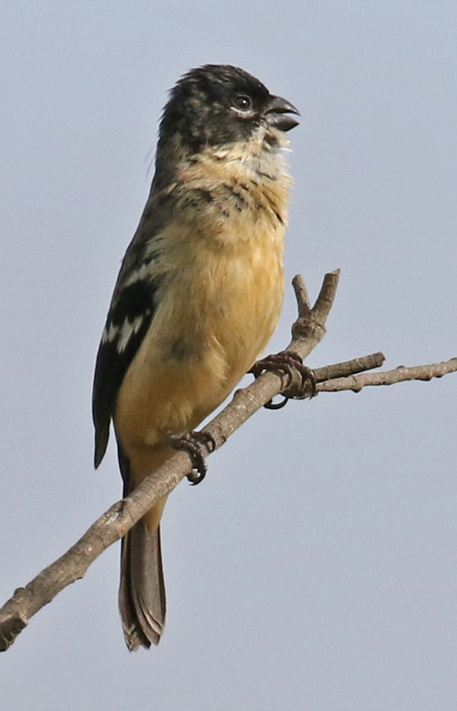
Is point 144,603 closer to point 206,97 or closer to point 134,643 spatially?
point 134,643

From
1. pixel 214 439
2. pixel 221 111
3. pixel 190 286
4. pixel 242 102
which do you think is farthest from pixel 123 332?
pixel 242 102

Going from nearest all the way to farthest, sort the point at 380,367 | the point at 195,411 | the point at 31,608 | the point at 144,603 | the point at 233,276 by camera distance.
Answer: the point at 31,608 → the point at 380,367 → the point at 233,276 → the point at 195,411 → the point at 144,603

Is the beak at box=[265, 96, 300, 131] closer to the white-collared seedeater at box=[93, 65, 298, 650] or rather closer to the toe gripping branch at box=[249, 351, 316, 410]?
the white-collared seedeater at box=[93, 65, 298, 650]

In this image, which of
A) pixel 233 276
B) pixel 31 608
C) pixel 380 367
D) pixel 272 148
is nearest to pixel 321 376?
pixel 380 367

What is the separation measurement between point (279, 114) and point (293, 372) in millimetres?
1612

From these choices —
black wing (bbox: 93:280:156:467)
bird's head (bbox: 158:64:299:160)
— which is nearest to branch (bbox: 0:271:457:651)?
black wing (bbox: 93:280:156:467)

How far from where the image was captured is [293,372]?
5.56 meters

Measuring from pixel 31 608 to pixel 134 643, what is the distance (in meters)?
3.41

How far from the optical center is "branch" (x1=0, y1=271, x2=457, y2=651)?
9.28 feet

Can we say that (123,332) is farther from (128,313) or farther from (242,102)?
(242,102)

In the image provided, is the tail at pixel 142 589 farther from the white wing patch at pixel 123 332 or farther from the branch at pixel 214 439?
the branch at pixel 214 439

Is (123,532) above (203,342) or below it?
below

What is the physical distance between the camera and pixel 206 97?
20.3 feet

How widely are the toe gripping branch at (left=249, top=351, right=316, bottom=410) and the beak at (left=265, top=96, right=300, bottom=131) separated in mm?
1398
